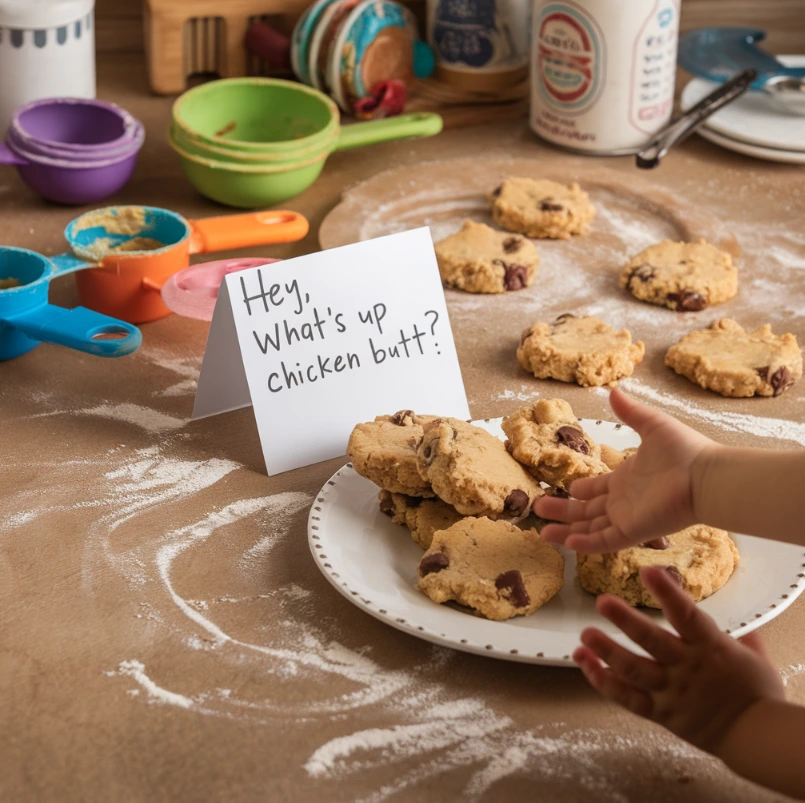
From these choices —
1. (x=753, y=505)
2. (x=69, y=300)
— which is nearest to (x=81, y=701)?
(x=753, y=505)

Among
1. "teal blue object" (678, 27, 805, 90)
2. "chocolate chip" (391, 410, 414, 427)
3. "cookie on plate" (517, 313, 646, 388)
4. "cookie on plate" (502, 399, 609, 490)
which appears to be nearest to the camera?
"cookie on plate" (502, 399, 609, 490)

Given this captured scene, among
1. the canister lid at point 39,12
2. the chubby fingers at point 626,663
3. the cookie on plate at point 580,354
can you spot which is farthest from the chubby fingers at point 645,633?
the canister lid at point 39,12

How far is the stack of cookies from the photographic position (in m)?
0.91

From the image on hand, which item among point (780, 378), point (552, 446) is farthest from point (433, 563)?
point (780, 378)

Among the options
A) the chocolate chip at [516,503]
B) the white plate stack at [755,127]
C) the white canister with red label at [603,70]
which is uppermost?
the white canister with red label at [603,70]

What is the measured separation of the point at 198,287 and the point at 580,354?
1.60ft

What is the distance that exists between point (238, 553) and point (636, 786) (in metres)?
0.45

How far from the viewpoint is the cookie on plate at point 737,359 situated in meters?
1.31

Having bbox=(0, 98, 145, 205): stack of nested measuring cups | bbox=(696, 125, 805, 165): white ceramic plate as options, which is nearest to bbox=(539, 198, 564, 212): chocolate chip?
bbox=(696, 125, 805, 165): white ceramic plate

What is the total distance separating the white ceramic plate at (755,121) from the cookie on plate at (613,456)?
1.07 meters

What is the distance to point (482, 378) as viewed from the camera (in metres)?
1.36

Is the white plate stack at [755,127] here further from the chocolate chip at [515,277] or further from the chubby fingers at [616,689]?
the chubby fingers at [616,689]

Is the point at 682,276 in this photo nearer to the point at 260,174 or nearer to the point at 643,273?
the point at 643,273

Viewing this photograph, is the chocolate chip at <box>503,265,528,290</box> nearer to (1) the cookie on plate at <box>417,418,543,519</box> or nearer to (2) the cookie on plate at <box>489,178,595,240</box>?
(2) the cookie on plate at <box>489,178,595,240</box>
